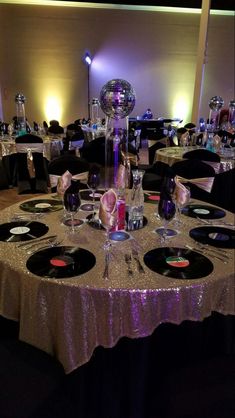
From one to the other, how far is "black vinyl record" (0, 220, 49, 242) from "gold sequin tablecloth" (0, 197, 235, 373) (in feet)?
0.64

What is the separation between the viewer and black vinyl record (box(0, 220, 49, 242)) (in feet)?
4.97

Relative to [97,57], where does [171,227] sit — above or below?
below

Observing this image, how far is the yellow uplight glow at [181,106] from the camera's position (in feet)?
36.1

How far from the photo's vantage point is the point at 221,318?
4.97ft

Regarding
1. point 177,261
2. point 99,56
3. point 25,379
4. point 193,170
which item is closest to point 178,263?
point 177,261

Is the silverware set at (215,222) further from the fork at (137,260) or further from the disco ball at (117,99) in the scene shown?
the disco ball at (117,99)

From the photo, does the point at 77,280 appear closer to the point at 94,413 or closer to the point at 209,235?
the point at 94,413

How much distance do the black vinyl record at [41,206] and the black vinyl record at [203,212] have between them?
0.72 m

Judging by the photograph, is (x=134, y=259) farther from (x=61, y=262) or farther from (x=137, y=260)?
(x=61, y=262)

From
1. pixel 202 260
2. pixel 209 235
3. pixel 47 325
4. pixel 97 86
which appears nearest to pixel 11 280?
pixel 47 325

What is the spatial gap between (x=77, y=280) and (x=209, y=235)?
0.69 metres

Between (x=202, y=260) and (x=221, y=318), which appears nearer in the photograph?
(x=202, y=260)

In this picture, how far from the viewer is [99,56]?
33.6 feet

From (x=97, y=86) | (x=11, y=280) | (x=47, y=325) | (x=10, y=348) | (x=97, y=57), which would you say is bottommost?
(x=10, y=348)
